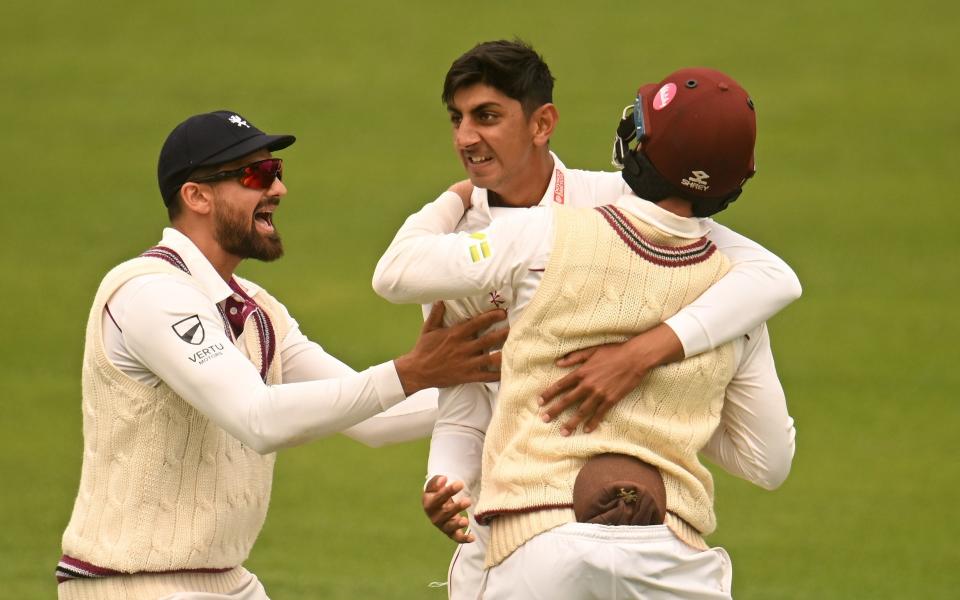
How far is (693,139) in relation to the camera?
454 cm

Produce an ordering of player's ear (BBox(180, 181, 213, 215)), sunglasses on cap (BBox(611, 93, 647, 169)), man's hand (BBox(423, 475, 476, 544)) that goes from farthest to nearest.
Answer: player's ear (BBox(180, 181, 213, 215)), man's hand (BBox(423, 475, 476, 544)), sunglasses on cap (BBox(611, 93, 647, 169))

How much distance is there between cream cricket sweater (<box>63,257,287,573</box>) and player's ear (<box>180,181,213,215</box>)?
1.06 feet

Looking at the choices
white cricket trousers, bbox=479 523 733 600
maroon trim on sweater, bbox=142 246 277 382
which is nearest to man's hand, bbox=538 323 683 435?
white cricket trousers, bbox=479 523 733 600

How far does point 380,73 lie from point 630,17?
3.39 metres

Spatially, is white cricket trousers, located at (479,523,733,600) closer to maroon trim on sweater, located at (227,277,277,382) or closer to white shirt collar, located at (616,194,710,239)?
white shirt collar, located at (616,194,710,239)

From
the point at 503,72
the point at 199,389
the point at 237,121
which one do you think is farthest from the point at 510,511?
the point at 237,121

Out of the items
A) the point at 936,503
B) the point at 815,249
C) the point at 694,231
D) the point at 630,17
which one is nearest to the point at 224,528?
the point at 694,231

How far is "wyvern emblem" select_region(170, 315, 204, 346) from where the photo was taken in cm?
506

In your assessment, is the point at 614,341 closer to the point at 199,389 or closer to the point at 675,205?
the point at 675,205

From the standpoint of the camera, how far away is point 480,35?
20406 mm

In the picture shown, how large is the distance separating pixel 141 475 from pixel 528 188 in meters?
1.48

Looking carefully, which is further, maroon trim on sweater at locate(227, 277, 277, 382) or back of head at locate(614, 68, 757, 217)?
maroon trim on sweater at locate(227, 277, 277, 382)

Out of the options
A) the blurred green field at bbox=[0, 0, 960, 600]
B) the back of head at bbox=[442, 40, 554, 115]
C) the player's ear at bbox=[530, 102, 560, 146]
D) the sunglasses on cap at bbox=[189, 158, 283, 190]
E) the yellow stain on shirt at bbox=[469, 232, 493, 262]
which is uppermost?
the back of head at bbox=[442, 40, 554, 115]

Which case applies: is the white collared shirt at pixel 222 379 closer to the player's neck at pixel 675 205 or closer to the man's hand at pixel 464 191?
the man's hand at pixel 464 191
